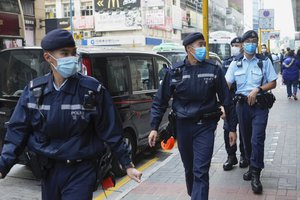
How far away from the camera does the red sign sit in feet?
70.9

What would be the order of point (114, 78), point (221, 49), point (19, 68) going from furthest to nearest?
point (221, 49) → point (114, 78) → point (19, 68)

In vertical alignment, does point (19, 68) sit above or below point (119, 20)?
below

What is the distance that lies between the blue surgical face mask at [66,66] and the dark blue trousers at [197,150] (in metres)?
Result: 1.58

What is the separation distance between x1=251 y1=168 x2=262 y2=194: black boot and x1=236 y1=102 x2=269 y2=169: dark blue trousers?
0.22ft

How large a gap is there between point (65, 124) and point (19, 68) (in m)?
3.26

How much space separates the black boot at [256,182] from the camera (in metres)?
5.04

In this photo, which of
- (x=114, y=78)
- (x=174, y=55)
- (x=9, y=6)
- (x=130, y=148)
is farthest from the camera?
(x=9, y=6)

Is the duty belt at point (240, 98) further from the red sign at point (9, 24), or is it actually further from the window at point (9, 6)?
the window at point (9, 6)

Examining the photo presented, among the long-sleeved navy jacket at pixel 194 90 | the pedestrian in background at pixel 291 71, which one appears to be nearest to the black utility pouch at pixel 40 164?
the long-sleeved navy jacket at pixel 194 90

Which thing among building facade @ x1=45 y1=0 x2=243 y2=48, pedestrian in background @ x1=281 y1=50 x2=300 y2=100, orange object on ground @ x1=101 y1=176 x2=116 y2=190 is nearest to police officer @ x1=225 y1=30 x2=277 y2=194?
orange object on ground @ x1=101 y1=176 x2=116 y2=190

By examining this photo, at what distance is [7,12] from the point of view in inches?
867

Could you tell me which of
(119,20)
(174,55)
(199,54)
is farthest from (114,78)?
(119,20)

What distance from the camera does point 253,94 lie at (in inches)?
198

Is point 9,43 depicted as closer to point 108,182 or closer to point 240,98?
point 240,98
